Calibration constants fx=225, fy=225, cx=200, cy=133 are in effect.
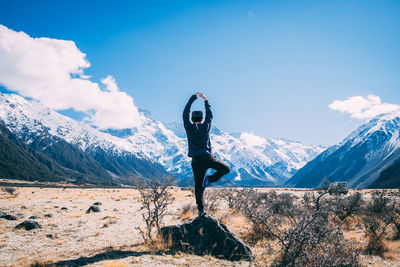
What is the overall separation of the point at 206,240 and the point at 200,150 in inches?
100

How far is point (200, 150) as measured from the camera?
5945mm

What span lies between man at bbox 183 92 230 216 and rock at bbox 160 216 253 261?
34.3 inches

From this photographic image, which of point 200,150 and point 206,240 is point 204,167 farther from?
point 206,240

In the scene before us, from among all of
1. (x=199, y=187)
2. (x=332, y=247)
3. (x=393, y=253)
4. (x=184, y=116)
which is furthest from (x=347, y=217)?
(x=184, y=116)

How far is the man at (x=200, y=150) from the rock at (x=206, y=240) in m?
0.87

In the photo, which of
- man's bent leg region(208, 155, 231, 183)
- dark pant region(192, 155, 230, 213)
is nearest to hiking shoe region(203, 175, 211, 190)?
dark pant region(192, 155, 230, 213)

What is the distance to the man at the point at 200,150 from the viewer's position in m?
5.92

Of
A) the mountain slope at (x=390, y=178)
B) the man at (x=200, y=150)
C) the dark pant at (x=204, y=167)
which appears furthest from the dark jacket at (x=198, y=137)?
the mountain slope at (x=390, y=178)

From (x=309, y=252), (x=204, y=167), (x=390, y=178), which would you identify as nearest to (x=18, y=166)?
(x=204, y=167)

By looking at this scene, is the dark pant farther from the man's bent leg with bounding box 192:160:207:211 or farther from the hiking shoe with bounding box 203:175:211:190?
the hiking shoe with bounding box 203:175:211:190

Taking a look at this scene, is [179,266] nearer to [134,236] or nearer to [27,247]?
[134,236]

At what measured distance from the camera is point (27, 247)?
273 inches

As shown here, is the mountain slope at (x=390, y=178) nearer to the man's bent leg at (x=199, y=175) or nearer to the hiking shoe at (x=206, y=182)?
the hiking shoe at (x=206, y=182)

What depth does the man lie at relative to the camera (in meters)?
5.92
